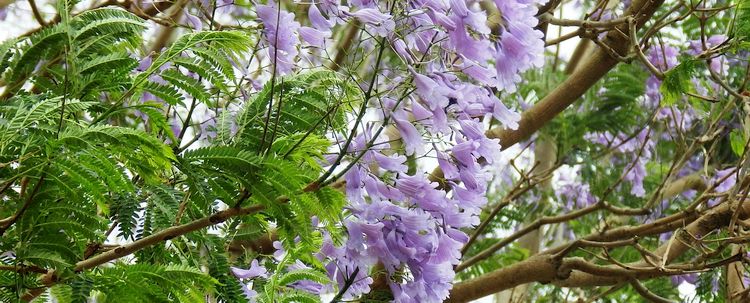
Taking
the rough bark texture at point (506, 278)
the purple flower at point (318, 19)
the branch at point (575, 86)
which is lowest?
the purple flower at point (318, 19)

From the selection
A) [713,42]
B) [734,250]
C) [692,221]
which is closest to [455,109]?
[692,221]

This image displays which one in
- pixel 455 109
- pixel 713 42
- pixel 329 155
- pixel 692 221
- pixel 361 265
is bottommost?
pixel 361 265

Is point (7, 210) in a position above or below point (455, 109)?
below

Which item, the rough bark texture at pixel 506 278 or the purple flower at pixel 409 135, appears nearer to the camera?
the purple flower at pixel 409 135

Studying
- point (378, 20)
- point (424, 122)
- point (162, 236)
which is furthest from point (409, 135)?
point (162, 236)

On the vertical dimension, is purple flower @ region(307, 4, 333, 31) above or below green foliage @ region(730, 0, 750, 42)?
below

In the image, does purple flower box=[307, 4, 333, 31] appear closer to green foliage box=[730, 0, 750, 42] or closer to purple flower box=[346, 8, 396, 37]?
purple flower box=[346, 8, 396, 37]

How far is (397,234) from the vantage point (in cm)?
174

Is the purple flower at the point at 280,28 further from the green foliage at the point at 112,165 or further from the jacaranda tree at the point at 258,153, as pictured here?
the green foliage at the point at 112,165

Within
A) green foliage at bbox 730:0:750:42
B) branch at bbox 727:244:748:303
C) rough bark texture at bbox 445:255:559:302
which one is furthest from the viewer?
rough bark texture at bbox 445:255:559:302

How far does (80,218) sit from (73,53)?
0.26 metres

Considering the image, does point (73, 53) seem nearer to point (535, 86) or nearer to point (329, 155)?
point (329, 155)

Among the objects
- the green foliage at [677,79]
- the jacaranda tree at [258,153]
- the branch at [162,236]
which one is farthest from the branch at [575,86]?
the branch at [162,236]

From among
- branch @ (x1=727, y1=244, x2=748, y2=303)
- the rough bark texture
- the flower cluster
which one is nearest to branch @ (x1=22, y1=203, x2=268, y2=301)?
the flower cluster
